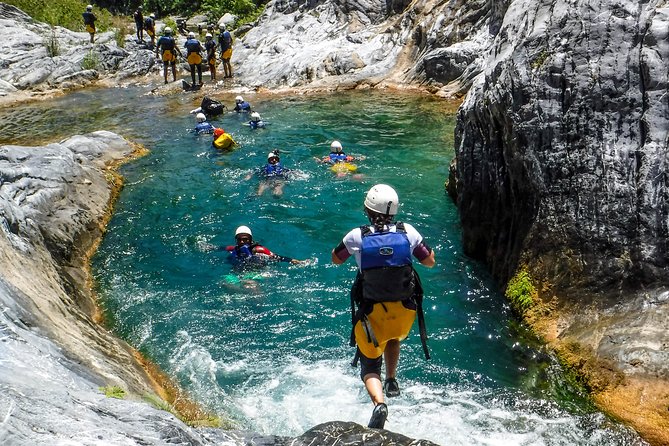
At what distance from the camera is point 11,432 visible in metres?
3.25

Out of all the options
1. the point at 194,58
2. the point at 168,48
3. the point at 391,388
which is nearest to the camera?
the point at 391,388

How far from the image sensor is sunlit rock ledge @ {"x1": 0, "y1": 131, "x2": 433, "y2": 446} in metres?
3.70

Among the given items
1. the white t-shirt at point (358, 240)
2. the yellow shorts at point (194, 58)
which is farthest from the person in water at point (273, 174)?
the yellow shorts at point (194, 58)

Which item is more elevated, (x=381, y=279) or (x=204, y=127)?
(x=381, y=279)

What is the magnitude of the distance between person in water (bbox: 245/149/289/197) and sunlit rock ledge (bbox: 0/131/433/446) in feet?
14.8

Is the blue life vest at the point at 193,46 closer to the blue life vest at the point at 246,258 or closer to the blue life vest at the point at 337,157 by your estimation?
the blue life vest at the point at 337,157

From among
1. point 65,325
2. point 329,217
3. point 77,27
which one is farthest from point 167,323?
point 77,27

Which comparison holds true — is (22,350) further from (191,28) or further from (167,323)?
(191,28)

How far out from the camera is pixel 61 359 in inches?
205

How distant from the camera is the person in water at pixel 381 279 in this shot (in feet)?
16.7

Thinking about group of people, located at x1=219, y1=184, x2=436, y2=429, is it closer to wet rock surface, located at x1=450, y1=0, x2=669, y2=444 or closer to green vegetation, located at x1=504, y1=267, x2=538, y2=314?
wet rock surface, located at x1=450, y1=0, x2=669, y2=444

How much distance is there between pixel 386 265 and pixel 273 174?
10063mm

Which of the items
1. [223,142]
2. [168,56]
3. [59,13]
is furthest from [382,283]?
[59,13]

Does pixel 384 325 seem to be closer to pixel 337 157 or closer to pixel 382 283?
pixel 382 283
